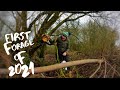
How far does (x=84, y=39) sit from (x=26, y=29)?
92 cm

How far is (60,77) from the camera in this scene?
21.6 feet

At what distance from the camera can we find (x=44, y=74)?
6.59 m

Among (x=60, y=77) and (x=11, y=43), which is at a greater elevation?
(x=11, y=43)

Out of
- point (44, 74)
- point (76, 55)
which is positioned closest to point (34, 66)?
point (44, 74)

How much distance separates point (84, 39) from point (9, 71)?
1271 millimetres

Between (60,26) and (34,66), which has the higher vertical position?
(60,26)

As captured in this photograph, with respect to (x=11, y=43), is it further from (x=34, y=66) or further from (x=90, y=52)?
(x=90, y=52)
